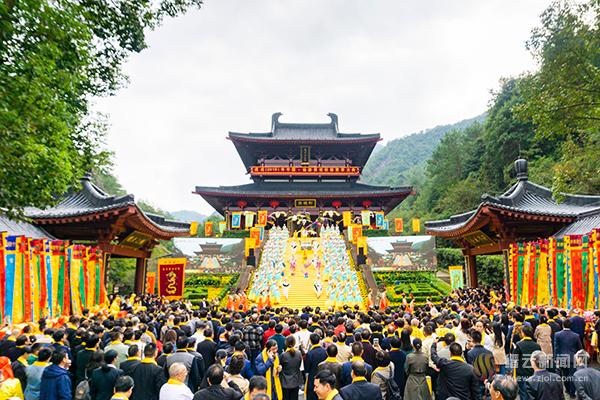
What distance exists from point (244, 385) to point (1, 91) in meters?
5.26

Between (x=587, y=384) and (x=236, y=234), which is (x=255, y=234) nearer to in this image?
(x=236, y=234)

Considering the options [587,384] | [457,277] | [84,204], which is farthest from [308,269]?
[587,384]

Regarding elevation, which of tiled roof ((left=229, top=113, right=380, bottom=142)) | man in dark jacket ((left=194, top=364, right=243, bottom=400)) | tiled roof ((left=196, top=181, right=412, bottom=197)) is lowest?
man in dark jacket ((left=194, top=364, right=243, bottom=400))

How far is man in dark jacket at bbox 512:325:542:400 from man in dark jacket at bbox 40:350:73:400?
20.5 ft

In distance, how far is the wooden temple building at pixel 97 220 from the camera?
13.0 m

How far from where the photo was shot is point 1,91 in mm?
5523

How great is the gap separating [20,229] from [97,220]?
2.40m

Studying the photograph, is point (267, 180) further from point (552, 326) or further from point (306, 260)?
point (552, 326)

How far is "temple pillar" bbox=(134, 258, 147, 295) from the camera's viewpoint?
18.4m

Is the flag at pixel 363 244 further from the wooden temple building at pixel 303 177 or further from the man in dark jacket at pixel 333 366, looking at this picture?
the man in dark jacket at pixel 333 366

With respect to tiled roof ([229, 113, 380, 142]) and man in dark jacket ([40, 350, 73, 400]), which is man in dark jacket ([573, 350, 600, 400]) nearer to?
man in dark jacket ([40, 350, 73, 400])

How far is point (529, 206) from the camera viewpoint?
15.3 metres

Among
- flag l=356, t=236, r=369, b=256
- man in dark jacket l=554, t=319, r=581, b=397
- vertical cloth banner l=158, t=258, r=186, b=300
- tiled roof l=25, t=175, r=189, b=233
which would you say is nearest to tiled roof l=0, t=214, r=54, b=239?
tiled roof l=25, t=175, r=189, b=233

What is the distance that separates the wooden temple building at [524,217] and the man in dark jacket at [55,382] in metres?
13.2
